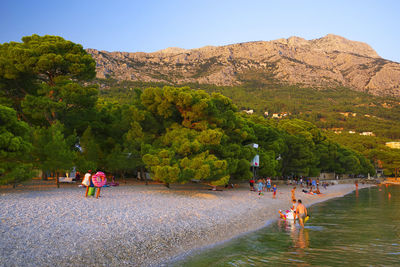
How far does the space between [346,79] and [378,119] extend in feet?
93.4

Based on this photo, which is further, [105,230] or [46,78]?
[46,78]

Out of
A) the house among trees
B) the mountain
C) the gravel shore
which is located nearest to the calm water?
the gravel shore

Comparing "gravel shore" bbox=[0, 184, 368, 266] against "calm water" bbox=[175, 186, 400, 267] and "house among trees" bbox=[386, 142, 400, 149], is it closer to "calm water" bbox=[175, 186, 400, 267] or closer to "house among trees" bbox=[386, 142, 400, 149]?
"calm water" bbox=[175, 186, 400, 267]

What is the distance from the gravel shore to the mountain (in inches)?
5022

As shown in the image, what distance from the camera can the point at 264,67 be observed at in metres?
164

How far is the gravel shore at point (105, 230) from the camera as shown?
29.4 feet

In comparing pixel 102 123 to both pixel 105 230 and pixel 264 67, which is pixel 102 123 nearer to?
pixel 105 230

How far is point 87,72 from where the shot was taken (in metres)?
27.4

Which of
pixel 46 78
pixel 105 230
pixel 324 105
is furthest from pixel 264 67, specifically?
pixel 105 230

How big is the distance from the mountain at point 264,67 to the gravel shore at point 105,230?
127547 mm

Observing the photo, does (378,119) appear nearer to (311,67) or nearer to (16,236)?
(311,67)

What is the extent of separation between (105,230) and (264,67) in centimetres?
16048

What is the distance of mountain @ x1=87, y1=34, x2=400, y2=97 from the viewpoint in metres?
150

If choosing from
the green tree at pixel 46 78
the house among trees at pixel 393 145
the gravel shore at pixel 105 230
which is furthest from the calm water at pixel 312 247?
the house among trees at pixel 393 145
